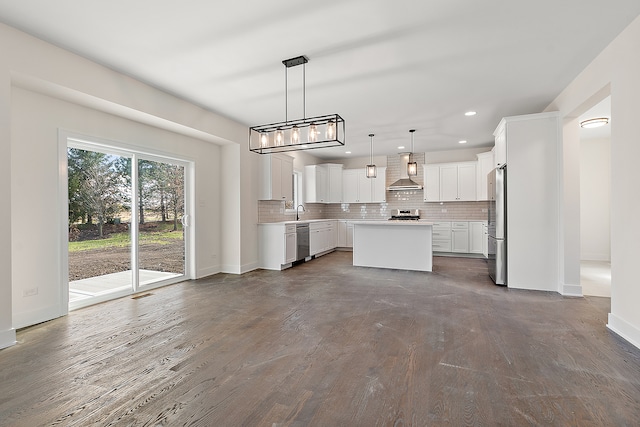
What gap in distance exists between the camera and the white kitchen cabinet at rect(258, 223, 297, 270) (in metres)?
6.00

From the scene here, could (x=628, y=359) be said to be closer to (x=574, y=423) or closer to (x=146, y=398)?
(x=574, y=423)

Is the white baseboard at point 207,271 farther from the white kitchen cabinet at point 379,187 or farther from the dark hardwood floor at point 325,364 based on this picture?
the white kitchen cabinet at point 379,187

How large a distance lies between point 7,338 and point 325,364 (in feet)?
9.13

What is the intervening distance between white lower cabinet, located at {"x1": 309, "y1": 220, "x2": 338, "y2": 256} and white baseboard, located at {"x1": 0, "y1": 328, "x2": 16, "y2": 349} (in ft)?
16.7

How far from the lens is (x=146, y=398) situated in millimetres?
1859

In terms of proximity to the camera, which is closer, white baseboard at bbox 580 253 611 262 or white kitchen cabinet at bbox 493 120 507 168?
white kitchen cabinet at bbox 493 120 507 168

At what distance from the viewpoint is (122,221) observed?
4.19 metres

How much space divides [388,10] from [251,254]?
471 cm

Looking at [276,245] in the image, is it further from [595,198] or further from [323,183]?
[595,198]

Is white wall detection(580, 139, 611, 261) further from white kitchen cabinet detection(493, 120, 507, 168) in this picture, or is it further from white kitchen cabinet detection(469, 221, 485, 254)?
white kitchen cabinet detection(493, 120, 507, 168)

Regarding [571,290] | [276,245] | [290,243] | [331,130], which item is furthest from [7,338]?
[571,290]

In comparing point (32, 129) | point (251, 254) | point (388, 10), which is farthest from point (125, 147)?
point (388, 10)

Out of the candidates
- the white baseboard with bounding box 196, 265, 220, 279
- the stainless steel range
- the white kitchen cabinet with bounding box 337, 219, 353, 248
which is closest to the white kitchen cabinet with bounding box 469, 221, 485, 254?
the stainless steel range

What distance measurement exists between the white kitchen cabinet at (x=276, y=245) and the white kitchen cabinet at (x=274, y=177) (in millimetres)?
669
